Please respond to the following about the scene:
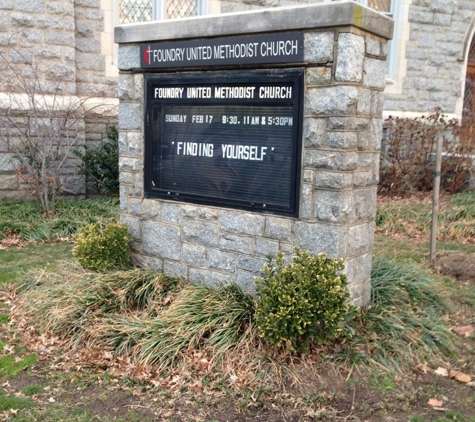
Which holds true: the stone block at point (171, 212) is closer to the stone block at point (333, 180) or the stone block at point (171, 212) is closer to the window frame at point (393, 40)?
the stone block at point (333, 180)

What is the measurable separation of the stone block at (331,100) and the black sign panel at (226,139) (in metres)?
0.11

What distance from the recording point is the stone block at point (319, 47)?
4.10 meters

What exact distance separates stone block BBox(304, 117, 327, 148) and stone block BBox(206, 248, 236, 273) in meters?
1.20

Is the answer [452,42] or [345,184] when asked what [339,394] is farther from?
[452,42]

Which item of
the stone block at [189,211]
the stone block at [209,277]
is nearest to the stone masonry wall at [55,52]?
the stone block at [189,211]

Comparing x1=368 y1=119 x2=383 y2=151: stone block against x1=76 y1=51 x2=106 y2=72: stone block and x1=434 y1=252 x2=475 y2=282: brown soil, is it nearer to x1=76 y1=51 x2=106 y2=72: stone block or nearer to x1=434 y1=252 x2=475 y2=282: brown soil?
x1=434 y1=252 x2=475 y2=282: brown soil

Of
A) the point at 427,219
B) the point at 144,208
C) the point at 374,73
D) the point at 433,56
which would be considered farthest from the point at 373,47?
the point at 433,56

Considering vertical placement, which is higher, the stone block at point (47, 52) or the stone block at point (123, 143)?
the stone block at point (47, 52)

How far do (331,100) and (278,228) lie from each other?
3.51 ft

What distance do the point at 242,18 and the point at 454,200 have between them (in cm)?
642

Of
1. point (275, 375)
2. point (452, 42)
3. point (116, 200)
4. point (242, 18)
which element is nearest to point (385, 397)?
point (275, 375)

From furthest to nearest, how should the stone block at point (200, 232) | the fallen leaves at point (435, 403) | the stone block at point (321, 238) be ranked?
1. the stone block at point (200, 232)
2. the stone block at point (321, 238)
3. the fallen leaves at point (435, 403)

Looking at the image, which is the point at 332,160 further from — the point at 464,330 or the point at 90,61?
the point at 90,61

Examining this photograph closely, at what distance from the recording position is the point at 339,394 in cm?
375
